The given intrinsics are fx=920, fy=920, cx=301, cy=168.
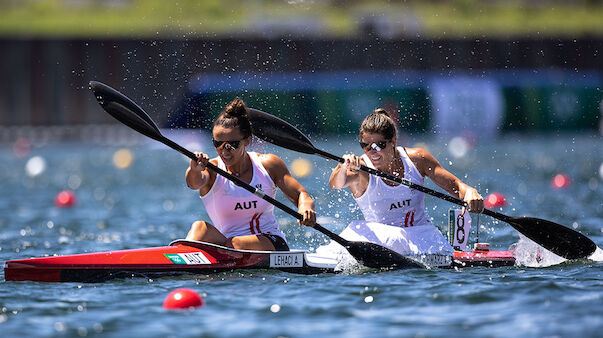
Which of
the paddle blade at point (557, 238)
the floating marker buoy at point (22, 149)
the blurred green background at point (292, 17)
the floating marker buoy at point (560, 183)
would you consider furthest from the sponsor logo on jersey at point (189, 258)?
the blurred green background at point (292, 17)

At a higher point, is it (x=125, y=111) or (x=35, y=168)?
(x=35, y=168)

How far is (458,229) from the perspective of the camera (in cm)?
855

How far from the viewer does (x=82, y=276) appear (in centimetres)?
738

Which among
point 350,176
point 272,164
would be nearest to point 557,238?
point 350,176

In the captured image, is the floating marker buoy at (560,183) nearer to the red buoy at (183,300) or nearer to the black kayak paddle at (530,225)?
the black kayak paddle at (530,225)

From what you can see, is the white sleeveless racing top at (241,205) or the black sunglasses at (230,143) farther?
Result: the white sleeveless racing top at (241,205)

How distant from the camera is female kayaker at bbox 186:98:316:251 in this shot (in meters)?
7.55

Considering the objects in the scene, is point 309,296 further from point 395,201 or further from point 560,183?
point 560,183

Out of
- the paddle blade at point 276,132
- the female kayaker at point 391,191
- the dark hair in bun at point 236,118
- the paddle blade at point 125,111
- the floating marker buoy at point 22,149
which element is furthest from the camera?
the floating marker buoy at point 22,149

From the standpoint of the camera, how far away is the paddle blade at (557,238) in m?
8.42

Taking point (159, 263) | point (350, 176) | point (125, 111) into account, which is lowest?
point (159, 263)

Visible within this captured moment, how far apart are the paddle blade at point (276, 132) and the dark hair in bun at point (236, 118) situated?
2.35 feet

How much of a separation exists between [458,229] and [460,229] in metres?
0.02

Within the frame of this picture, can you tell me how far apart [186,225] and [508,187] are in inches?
276
